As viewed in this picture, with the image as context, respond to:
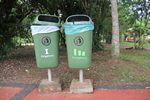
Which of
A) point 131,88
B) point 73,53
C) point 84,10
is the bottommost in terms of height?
point 131,88

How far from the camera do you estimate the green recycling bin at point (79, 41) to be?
5750 millimetres

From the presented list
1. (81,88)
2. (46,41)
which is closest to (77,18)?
(46,41)

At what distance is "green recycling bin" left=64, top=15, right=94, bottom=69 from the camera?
5.75 metres

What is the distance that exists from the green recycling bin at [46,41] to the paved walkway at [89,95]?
24.5 inches

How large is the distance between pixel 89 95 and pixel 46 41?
1380 millimetres

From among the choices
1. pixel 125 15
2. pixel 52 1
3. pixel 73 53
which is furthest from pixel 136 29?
pixel 73 53

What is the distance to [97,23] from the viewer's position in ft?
40.8

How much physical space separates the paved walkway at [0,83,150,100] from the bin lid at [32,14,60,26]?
142 cm

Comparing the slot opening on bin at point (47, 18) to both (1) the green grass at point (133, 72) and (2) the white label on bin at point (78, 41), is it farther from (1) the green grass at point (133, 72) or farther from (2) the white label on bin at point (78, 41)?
(1) the green grass at point (133, 72)

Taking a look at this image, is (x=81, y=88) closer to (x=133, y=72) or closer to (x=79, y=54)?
(x=79, y=54)

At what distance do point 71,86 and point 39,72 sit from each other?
1616 millimetres

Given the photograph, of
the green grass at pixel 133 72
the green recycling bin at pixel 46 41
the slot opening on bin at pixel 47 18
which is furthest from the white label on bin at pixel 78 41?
the green grass at pixel 133 72

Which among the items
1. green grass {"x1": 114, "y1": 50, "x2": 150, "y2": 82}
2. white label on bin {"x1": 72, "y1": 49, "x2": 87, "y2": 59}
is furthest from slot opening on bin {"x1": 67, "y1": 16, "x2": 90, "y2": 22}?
green grass {"x1": 114, "y1": 50, "x2": 150, "y2": 82}

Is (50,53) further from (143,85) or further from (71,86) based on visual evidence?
(143,85)
